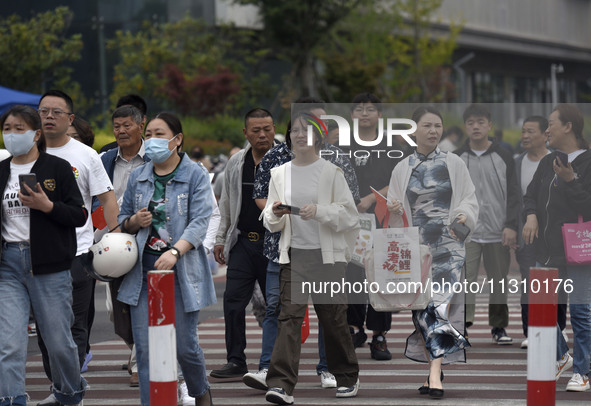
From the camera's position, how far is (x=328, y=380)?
27.6ft

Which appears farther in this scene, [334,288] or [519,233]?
[519,233]

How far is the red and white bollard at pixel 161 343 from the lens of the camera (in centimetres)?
548

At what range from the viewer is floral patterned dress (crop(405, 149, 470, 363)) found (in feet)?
26.4

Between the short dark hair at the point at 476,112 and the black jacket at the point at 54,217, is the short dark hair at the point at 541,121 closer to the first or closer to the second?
the short dark hair at the point at 476,112

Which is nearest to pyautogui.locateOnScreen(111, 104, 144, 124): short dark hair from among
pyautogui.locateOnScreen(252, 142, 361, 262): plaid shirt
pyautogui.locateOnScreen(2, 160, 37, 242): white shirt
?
pyautogui.locateOnScreen(252, 142, 361, 262): plaid shirt

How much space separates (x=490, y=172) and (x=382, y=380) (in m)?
2.55

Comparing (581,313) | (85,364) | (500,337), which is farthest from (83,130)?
(500,337)

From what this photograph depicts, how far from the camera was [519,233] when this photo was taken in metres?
10.5

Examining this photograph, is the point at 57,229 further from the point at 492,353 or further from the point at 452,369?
the point at 492,353

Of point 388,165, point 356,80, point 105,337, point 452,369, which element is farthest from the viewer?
point 356,80

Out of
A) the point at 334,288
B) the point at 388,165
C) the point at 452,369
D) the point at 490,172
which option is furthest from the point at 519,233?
the point at 334,288

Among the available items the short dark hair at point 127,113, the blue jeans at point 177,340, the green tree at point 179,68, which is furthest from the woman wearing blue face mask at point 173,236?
the green tree at point 179,68

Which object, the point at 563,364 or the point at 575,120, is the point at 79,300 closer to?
the point at 563,364

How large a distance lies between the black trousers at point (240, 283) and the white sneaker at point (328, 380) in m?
0.95
